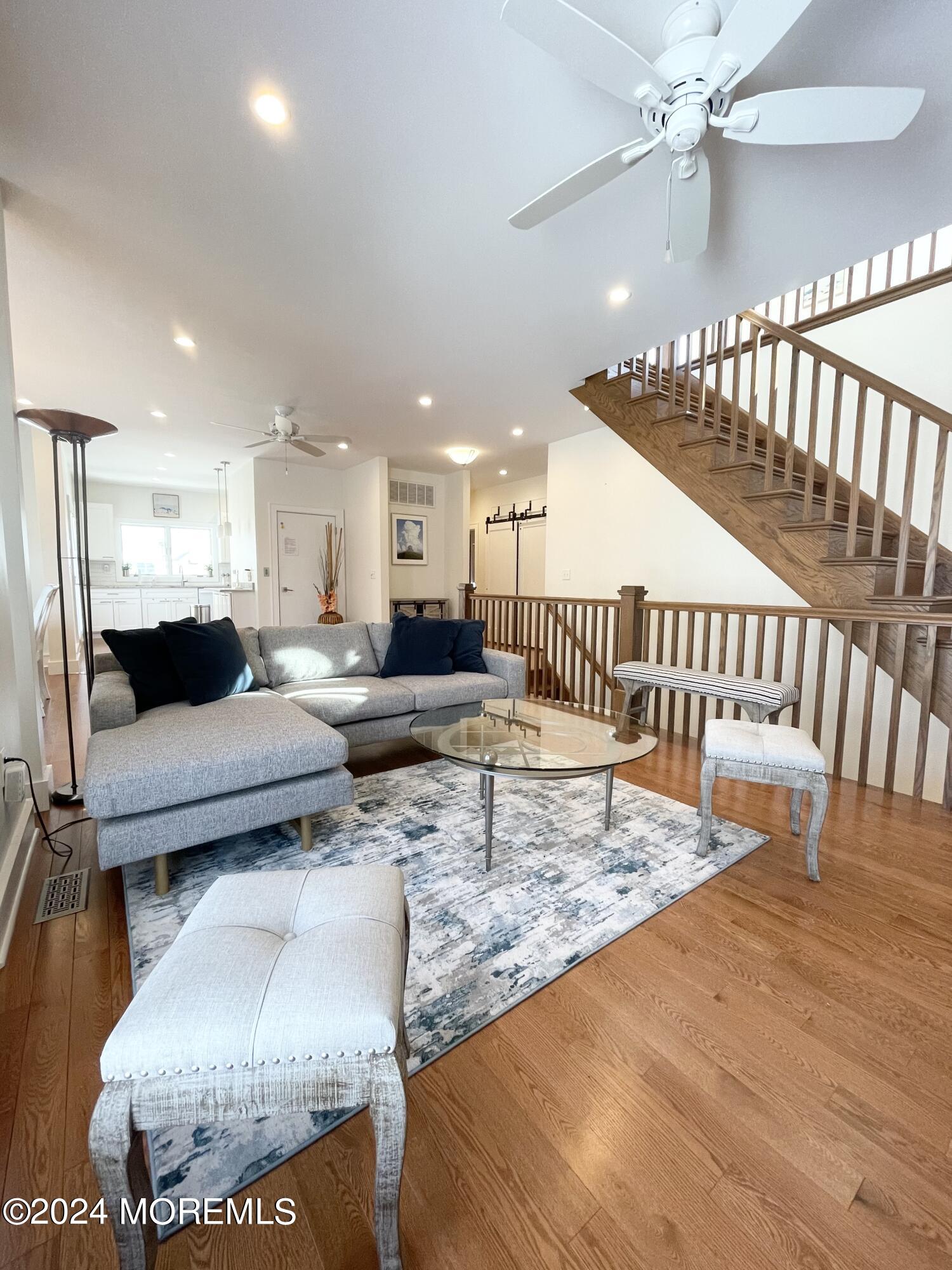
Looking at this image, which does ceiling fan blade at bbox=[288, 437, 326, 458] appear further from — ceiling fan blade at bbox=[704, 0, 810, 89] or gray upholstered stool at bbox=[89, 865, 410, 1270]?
gray upholstered stool at bbox=[89, 865, 410, 1270]

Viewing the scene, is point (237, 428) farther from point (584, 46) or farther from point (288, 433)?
point (584, 46)

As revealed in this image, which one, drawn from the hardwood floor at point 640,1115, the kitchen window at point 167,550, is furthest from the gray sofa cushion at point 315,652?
the kitchen window at point 167,550

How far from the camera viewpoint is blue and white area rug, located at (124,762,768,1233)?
1.07m

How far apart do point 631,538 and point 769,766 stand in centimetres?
344

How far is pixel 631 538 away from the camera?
507 centimetres

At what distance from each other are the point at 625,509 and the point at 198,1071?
511 centimetres

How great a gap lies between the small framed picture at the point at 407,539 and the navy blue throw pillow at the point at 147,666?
447 cm

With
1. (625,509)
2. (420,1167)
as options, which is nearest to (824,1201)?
(420,1167)

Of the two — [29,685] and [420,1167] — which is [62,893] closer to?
[29,685]

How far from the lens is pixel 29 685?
7.91 feet

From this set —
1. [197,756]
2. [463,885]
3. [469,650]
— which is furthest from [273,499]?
[463,885]

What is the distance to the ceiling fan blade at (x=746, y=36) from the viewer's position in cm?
129

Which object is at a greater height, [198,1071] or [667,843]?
[198,1071]

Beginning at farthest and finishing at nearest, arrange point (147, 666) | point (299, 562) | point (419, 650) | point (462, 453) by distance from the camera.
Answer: point (299, 562) → point (462, 453) → point (419, 650) → point (147, 666)
